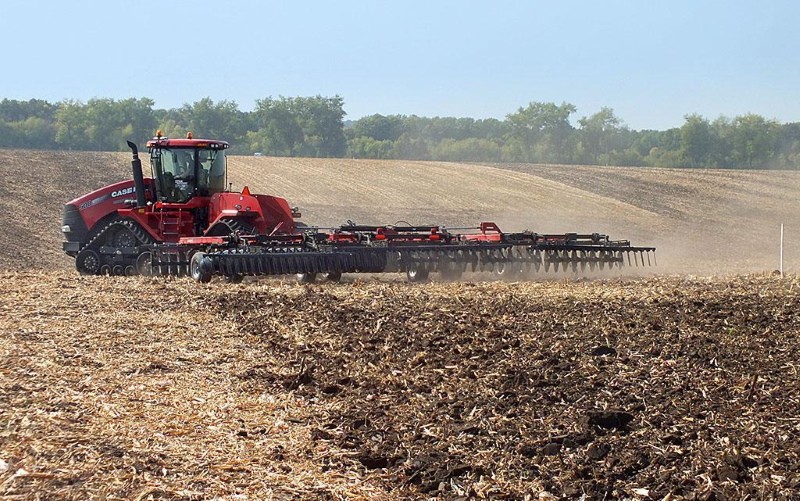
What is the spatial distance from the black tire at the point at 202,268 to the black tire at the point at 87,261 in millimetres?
3521

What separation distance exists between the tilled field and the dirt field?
0.02 meters

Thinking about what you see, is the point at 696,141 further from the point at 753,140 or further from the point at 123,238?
Result: the point at 123,238

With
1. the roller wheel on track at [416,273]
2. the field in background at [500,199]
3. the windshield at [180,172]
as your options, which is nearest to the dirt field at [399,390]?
the roller wheel on track at [416,273]

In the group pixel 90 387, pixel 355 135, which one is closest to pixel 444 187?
pixel 90 387

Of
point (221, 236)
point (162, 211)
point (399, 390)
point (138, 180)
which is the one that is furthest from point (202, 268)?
point (399, 390)

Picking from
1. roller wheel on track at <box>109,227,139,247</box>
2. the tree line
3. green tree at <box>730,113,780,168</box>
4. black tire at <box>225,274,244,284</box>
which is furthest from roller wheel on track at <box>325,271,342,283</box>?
green tree at <box>730,113,780,168</box>

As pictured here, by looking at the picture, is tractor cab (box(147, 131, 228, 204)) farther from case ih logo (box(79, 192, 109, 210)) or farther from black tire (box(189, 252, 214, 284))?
black tire (box(189, 252, 214, 284))

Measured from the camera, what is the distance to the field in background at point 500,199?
92.2 ft

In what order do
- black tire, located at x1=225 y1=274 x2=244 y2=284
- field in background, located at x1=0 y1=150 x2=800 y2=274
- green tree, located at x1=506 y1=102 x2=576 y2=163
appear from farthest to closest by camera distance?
green tree, located at x1=506 y1=102 x2=576 y2=163, field in background, located at x1=0 y1=150 x2=800 y2=274, black tire, located at x1=225 y1=274 x2=244 y2=284

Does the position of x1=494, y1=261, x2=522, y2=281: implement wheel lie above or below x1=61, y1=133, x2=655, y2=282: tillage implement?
below

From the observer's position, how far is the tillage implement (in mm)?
16453

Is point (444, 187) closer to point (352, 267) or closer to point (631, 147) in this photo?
point (352, 267)

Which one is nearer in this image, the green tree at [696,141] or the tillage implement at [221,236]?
the tillage implement at [221,236]

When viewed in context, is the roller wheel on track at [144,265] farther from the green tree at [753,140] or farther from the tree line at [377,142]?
the green tree at [753,140]
